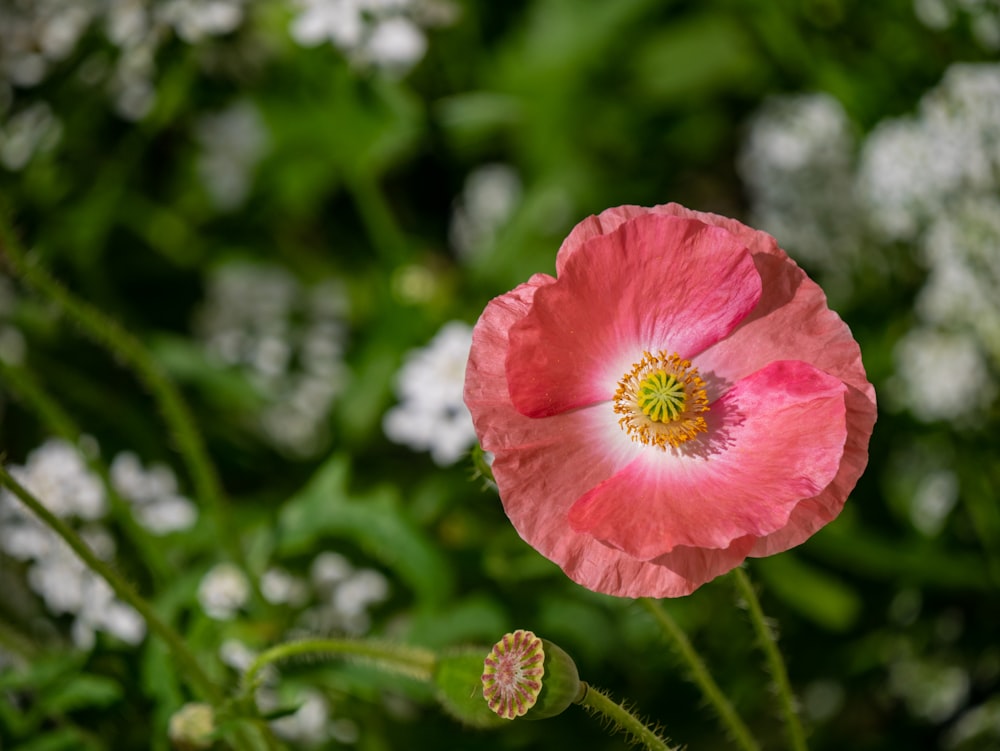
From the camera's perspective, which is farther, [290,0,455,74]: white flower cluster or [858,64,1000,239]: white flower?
[290,0,455,74]: white flower cluster

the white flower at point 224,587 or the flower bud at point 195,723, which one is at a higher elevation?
the flower bud at point 195,723

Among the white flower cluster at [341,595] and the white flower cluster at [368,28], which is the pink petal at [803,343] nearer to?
the white flower cluster at [341,595]

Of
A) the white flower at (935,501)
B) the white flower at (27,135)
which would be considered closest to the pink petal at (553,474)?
the white flower at (935,501)

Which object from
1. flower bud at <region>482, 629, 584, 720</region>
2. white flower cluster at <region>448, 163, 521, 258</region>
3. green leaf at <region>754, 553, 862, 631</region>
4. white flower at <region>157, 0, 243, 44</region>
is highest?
white flower at <region>157, 0, 243, 44</region>

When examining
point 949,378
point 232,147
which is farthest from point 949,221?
point 232,147

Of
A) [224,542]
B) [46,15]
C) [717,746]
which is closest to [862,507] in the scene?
[717,746]

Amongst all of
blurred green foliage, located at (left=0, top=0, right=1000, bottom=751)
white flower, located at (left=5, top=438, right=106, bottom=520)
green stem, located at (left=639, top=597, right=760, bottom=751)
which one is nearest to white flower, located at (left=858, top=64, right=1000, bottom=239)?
blurred green foliage, located at (left=0, top=0, right=1000, bottom=751)

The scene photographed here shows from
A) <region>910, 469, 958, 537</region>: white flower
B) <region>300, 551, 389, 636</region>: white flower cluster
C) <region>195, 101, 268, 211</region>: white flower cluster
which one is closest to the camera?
Result: <region>300, 551, 389, 636</region>: white flower cluster

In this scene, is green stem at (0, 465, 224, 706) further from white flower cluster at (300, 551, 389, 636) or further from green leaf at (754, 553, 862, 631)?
green leaf at (754, 553, 862, 631)
